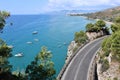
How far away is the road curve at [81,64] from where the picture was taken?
67.2 metres

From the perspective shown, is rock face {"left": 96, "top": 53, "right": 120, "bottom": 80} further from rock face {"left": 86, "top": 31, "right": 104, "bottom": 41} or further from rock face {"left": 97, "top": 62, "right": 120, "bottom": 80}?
rock face {"left": 86, "top": 31, "right": 104, "bottom": 41}

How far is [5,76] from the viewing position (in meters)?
42.5

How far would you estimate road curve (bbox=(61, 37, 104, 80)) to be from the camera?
6719cm

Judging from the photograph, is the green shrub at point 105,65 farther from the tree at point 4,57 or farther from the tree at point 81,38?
the tree at point 81,38

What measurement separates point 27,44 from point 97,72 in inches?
3846

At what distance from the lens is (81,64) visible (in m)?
78.6

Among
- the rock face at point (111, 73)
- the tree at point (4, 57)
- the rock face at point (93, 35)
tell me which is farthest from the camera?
the rock face at point (93, 35)

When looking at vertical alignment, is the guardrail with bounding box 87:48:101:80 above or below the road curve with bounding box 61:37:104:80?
above

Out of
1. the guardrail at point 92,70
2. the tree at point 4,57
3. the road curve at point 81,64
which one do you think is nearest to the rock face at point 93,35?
the road curve at point 81,64

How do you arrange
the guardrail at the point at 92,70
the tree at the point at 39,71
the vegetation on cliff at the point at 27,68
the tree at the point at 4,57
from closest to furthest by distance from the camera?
1. the tree at the point at 4,57
2. the vegetation on cliff at the point at 27,68
3. the tree at the point at 39,71
4. the guardrail at the point at 92,70

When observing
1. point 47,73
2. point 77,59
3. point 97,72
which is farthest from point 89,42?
point 47,73

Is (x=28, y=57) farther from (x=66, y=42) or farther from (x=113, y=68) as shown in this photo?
(x=113, y=68)

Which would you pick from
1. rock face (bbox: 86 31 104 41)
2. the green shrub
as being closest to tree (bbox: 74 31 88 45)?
rock face (bbox: 86 31 104 41)

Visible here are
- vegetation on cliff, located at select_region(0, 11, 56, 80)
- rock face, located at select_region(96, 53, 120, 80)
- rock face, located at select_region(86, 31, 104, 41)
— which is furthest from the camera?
rock face, located at select_region(86, 31, 104, 41)
